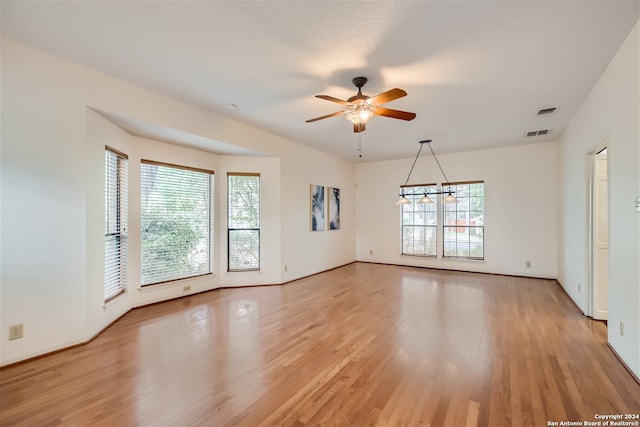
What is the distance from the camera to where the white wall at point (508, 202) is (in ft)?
20.0

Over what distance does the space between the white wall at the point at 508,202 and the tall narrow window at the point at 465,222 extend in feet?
0.43

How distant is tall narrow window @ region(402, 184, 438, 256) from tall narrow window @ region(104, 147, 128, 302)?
6.05 metres

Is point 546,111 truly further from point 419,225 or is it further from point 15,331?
point 15,331

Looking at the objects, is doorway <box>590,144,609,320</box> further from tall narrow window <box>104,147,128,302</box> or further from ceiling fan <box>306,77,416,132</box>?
tall narrow window <box>104,147,128,302</box>

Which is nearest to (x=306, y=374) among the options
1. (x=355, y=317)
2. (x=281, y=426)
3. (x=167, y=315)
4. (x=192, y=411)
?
(x=281, y=426)

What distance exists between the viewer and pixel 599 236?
3.73 meters

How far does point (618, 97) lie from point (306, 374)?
3.90m

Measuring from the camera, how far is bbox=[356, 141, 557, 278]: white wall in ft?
20.0

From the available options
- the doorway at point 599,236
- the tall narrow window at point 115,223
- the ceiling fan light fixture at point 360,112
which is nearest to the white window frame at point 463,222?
the doorway at point 599,236

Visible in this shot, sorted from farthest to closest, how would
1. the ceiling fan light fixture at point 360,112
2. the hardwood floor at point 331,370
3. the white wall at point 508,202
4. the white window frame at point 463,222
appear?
the white window frame at point 463,222 → the white wall at point 508,202 → the ceiling fan light fixture at point 360,112 → the hardwood floor at point 331,370

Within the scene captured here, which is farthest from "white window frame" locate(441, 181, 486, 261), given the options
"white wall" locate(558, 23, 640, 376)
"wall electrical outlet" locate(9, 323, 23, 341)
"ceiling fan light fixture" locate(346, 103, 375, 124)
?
"wall electrical outlet" locate(9, 323, 23, 341)

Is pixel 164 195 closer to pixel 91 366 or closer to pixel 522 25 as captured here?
pixel 91 366

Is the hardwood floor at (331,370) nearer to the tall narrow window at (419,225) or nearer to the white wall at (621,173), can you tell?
the white wall at (621,173)

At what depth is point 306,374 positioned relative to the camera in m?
2.51
